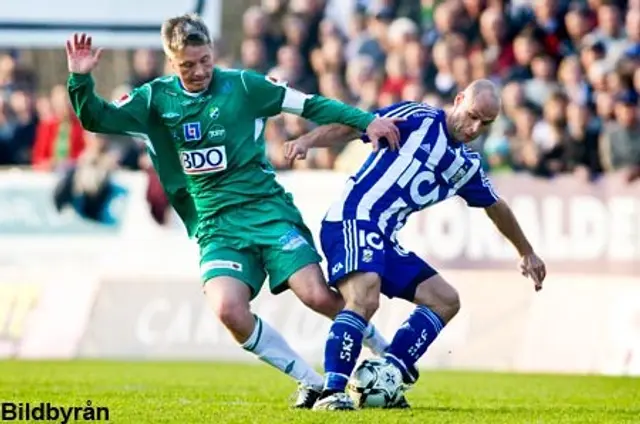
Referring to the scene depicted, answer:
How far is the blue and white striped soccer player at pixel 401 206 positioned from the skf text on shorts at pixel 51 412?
4.53 ft

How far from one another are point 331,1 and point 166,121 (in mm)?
10835

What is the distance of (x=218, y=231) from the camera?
10273 mm

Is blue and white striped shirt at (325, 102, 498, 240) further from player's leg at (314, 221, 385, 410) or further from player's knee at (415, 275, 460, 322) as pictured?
player's knee at (415, 275, 460, 322)

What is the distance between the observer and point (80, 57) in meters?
9.93

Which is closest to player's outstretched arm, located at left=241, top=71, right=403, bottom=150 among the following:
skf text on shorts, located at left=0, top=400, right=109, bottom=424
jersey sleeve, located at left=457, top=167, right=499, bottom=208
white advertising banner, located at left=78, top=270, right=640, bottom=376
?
jersey sleeve, located at left=457, top=167, right=499, bottom=208

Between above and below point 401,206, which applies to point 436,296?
below

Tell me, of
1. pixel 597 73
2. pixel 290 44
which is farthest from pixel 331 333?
pixel 290 44

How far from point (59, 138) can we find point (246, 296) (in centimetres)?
1096

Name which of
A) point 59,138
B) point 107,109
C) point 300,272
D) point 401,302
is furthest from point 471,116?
point 59,138

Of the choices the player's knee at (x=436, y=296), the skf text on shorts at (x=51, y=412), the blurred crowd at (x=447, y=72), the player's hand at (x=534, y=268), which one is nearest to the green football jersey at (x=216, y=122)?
the player's knee at (x=436, y=296)

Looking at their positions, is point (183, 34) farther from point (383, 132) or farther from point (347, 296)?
point (347, 296)

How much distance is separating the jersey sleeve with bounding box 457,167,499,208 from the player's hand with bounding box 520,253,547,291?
55 cm

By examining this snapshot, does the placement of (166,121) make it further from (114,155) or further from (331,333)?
(114,155)

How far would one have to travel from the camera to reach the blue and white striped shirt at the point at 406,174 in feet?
33.0
